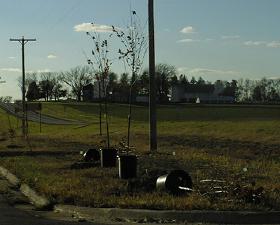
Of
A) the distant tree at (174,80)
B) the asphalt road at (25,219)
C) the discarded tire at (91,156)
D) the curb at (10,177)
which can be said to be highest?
the distant tree at (174,80)

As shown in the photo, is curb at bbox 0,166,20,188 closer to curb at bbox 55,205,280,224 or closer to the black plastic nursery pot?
the black plastic nursery pot

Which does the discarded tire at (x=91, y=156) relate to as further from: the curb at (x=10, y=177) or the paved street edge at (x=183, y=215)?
the paved street edge at (x=183, y=215)

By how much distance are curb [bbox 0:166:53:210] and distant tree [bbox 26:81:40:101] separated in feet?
511

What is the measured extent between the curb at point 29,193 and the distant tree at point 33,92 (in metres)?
156

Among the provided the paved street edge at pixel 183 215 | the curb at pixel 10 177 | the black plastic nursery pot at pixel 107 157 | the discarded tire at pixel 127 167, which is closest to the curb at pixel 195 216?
the paved street edge at pixel 183 215

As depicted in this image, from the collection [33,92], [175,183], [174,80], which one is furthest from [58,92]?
[175,183]

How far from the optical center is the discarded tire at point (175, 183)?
11985 mm

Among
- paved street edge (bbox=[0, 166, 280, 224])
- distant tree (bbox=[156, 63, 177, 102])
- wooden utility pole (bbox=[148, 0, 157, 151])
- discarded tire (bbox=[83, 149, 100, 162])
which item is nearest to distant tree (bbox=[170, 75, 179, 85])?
distant tree (bbox=[156, 63, 177, 102])

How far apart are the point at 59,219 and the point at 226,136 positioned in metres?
26.8

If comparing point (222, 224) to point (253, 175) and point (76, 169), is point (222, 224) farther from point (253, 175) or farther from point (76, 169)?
point (76, 169)

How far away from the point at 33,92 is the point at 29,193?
16486 cm

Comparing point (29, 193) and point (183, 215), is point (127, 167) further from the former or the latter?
point (183, 215)

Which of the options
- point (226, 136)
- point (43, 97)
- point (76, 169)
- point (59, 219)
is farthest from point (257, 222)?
point (43, 97)

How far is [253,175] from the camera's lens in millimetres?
15102
